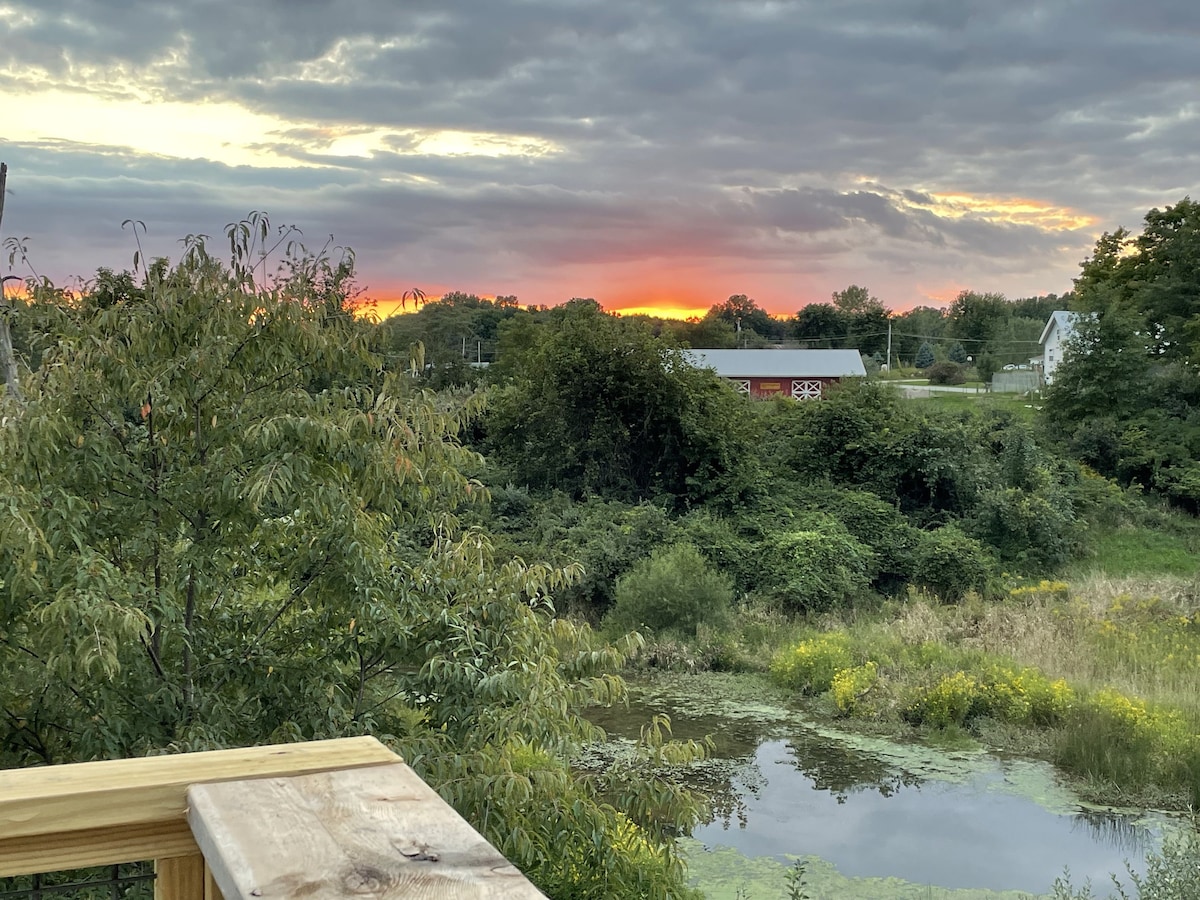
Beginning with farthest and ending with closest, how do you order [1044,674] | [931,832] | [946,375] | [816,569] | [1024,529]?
[946,375], [1024,529], [816,569], [1044,674], [931,832]

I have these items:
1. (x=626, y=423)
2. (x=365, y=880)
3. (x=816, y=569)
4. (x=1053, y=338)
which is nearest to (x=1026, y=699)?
(x=816, y=569)

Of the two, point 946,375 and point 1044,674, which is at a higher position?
point 946,375

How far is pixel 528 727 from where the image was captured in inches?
183

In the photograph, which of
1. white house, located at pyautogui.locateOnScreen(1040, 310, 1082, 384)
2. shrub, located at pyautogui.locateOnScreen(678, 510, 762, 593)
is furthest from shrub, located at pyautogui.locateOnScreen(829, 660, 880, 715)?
white house, located at pyautogui.locateOnScreen(1040, 310, 1082, 384)

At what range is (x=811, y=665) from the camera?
44.2ft

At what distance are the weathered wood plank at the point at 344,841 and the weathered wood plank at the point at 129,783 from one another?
0.04 metres

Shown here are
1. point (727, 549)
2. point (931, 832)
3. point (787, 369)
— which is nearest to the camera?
point (931, 832)

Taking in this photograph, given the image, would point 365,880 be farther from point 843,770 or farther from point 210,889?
point 843,770

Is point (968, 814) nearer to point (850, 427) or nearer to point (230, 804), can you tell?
point (230, 804)

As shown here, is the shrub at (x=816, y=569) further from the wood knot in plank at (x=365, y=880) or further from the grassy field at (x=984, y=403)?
the wood knot in plank at (x=365, y=880)

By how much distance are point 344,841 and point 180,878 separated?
12.0 inches

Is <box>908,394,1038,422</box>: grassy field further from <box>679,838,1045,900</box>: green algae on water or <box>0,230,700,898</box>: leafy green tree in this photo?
<box>0,230,700,898</box>: leafy green tree

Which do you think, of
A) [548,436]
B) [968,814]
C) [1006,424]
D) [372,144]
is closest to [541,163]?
[372,144]

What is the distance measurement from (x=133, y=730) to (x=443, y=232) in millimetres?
21730
